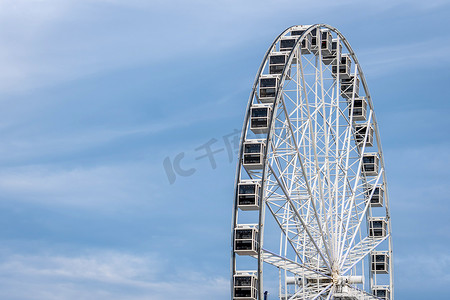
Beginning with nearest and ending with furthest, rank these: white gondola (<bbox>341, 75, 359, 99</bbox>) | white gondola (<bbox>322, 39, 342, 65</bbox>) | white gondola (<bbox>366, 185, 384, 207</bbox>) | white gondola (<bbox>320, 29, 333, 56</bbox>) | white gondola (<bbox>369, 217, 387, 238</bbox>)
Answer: white gondola (<bbox>320, 29, 333, 56</bbox>), white gondola (<bbox>322, 39, 342, 65</bbox>), white gondola (<bbox>341, 75, 359, 99</bbox>), white gondola (<bbox>366, 185, 384, 207</bbox>), white gondola (<bbox>369, 217, 387, 238</bbox>)

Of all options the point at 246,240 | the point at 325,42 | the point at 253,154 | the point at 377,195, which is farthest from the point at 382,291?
the point at 253,154

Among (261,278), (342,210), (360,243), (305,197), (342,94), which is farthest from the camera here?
(342,94)

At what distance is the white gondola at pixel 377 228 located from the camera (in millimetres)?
79575

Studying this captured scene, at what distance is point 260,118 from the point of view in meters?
61.7

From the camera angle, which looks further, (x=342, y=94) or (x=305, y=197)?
(x=342, y=94)

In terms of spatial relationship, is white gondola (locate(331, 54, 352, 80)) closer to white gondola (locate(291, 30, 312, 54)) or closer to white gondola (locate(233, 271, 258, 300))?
white gondola (locate(291, 30, 312, 54))

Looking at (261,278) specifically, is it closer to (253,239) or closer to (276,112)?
(253,239)

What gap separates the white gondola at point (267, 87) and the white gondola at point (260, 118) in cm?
139

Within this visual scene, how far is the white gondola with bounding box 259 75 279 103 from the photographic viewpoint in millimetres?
62969

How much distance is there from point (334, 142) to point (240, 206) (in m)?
12.3

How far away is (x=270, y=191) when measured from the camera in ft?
204

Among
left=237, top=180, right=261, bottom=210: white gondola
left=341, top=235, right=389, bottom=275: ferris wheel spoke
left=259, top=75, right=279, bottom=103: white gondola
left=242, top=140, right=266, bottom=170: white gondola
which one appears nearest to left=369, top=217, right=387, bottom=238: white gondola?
left=341, top=235, right=389, bottom=275: ferris wheel spoke

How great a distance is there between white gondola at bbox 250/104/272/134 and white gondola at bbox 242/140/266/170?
90 cm

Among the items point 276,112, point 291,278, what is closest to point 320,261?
point 291,278
